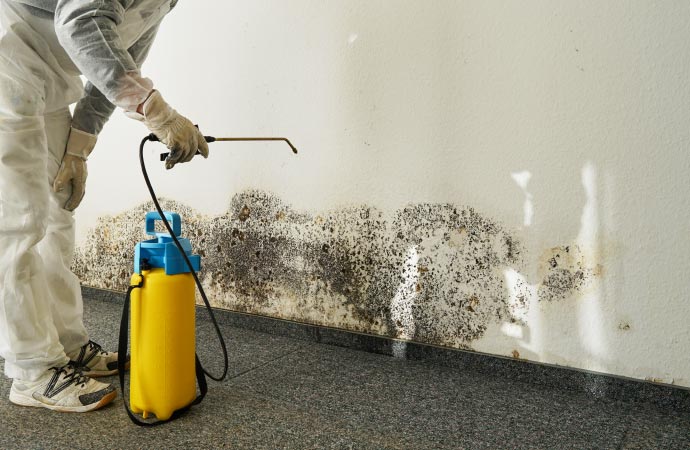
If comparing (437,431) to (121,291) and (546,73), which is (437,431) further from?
(121,291)

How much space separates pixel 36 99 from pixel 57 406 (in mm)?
750

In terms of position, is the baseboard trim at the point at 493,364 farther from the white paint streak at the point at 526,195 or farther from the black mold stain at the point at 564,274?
the white paint streak at the point at 526,195

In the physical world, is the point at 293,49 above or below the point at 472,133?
above

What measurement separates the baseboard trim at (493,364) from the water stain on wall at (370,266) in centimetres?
3

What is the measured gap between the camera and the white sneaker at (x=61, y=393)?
1369mm

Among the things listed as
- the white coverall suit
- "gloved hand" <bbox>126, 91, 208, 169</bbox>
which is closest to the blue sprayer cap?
"gloved hand" <bbox>126, 91, 208, 169</bbox>

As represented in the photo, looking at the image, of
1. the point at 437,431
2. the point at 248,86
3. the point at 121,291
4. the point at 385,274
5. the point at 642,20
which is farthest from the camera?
the point at 121,291

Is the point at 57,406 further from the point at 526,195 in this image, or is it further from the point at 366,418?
the point at 526,195

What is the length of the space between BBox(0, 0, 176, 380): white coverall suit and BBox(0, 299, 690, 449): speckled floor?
8.6 inches

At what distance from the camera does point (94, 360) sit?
1611mm

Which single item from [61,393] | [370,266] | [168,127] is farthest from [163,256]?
[370,266]

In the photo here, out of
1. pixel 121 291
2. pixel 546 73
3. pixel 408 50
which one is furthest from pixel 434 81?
pixel 121 291

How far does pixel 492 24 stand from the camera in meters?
1.59

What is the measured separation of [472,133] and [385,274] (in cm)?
53
